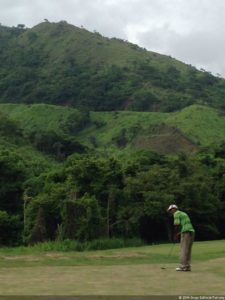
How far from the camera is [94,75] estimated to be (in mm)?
141375

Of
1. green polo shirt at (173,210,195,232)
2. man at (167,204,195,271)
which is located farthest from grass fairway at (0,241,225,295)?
green polo shirt at (173,210,195,232)

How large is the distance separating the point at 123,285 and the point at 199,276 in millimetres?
2585

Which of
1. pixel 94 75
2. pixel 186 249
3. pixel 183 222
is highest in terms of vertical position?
pixel 94 75

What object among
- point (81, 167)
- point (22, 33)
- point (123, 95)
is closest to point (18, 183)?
point (81, 167)

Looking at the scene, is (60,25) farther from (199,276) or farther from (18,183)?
(199,276)

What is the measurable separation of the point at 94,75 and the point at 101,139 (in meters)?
45.4

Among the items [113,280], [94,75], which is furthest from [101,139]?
[113,280]

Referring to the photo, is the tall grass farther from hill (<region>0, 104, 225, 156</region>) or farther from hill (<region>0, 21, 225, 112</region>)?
hill (<region>0, 21, 225, 112</region>)

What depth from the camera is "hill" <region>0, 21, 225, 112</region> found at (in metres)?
127

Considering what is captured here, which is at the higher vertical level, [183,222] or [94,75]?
[94,75]

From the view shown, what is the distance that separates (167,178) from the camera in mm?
45156

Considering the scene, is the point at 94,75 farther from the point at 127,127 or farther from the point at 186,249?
the point at 186,249

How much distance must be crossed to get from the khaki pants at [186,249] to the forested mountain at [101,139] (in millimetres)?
18821

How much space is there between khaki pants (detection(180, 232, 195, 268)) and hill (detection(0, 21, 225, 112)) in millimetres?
101952
